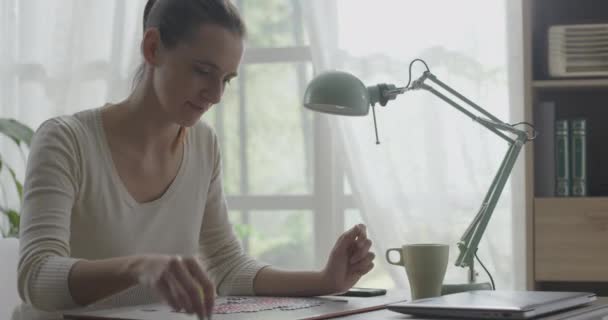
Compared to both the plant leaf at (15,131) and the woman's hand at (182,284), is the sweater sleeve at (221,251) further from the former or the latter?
the plant leaf at (15,131)

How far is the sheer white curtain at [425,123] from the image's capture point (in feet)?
9.21

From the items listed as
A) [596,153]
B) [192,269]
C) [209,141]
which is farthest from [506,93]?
[192,269]

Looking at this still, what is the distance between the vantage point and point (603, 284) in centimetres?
256

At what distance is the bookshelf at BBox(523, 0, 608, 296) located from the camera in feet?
7.59

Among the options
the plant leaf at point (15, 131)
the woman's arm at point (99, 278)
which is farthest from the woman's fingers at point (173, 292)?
the plant leaf at point (15, 131)

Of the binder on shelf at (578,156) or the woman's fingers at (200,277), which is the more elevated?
the binder on shelf at (578,156)

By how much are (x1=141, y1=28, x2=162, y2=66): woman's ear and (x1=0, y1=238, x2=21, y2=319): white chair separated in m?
0.52

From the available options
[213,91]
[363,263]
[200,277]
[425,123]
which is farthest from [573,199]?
[200,277]

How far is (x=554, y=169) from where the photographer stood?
242 centimetres

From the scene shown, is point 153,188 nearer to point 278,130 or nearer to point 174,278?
point 174,278

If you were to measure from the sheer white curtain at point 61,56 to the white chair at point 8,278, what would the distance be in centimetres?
151

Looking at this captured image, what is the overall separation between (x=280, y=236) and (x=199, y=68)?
180 centimetres

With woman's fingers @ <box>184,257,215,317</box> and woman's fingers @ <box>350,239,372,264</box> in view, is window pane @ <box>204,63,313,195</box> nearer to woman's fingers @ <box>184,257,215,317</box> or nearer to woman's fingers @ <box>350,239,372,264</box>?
woman's fingers @ <box>350,239,372,264</box>

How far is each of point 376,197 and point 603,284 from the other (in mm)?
776
